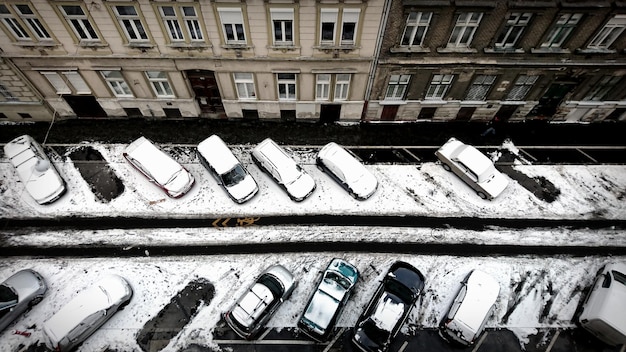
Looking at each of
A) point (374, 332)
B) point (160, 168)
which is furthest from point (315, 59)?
point (374, 332)

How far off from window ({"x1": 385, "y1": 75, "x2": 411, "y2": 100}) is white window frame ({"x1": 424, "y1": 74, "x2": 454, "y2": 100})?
1.50 m

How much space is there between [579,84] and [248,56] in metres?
20.0

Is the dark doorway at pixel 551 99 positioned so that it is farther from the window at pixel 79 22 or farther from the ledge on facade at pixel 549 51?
the window at pixel 79 22

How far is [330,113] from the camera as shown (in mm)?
25531

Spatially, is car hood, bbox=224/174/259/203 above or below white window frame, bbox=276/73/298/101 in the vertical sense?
below

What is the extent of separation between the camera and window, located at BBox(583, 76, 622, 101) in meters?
23.1

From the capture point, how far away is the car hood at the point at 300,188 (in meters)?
22.1

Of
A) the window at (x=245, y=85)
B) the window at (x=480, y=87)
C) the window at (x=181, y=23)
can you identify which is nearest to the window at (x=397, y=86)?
the window at (x=480, y=87)

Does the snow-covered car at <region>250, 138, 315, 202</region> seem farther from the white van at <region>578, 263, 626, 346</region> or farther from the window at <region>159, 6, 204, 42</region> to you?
the white van at <region>578, 263, 626, 346</region>

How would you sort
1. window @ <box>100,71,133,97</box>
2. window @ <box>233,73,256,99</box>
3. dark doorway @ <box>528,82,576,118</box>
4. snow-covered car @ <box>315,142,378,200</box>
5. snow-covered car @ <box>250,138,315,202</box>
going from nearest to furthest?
snow-covered car @ <box>250,138,315,202</box> → snow-covered car @ <box>315,142,378,200</box> → window @ <box>100,71,133,97</box> → window @ <box>233,73,256,99</box> → dark doorway @ <box>528,82,576,118</box>

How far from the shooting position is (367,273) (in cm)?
2103

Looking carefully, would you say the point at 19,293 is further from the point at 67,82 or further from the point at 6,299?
the point at 67,82

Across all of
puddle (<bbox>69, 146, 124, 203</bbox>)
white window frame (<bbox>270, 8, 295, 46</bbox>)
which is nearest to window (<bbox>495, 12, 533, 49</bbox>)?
white window frame (<bbox>270, 8, 295, 46</bbox>)

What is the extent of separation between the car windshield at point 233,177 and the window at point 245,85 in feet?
16.0
